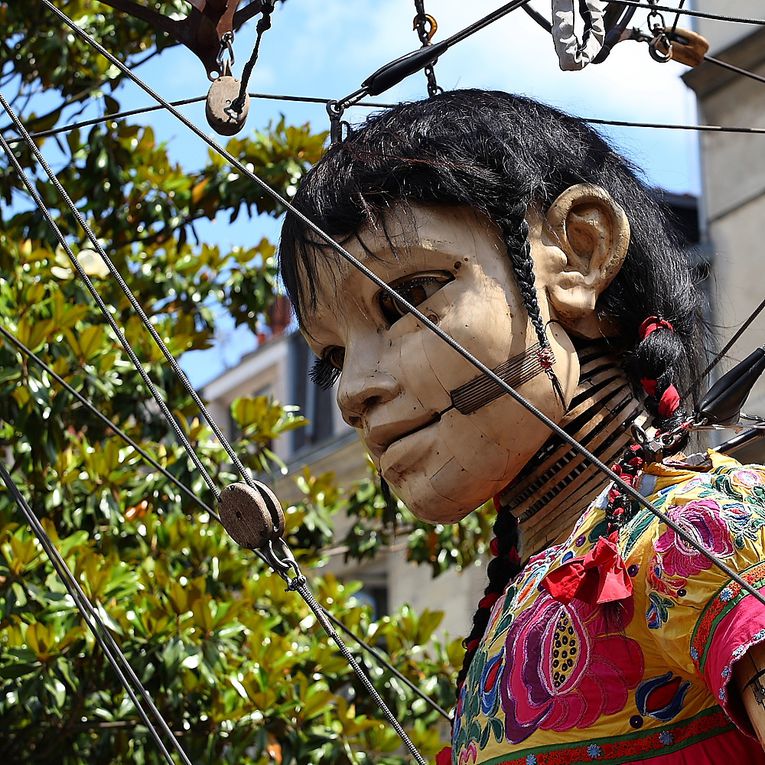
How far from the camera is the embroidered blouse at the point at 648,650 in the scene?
2088mm

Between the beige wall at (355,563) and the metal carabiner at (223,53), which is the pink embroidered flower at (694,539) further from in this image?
the beige wall at (355,563)

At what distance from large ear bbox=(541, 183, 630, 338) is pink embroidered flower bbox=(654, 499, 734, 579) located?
0.47 meters

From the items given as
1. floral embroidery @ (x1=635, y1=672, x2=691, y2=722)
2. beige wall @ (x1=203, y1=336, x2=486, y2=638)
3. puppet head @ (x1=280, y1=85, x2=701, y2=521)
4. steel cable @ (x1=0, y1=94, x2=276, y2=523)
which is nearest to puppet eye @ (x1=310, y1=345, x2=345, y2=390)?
puppet head @ (x1=280, y1=85, x2=701, y2=521)

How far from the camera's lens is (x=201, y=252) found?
6117 millimetres

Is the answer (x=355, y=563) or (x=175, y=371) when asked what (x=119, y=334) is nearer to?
(x=175, y=371)

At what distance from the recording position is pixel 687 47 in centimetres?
315

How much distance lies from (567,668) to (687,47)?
1438 mm

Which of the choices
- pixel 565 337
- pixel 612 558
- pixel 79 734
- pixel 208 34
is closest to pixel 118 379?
pixel 79 734

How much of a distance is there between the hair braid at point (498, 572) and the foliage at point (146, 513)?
2123 mm

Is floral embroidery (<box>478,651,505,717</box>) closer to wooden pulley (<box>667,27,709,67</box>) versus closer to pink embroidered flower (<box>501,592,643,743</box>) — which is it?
pink embroidered flower (<box>501,592,643,743</box>)

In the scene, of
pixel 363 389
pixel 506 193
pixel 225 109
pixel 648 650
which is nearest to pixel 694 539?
pixel 648 650

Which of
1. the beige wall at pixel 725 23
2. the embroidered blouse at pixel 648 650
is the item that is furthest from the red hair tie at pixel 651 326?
the beige wall at pixel 725 23

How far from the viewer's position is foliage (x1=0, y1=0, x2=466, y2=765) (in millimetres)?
4828

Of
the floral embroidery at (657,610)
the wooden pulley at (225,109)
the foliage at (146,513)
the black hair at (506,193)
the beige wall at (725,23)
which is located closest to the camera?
the floral embroidery at (657,610)
